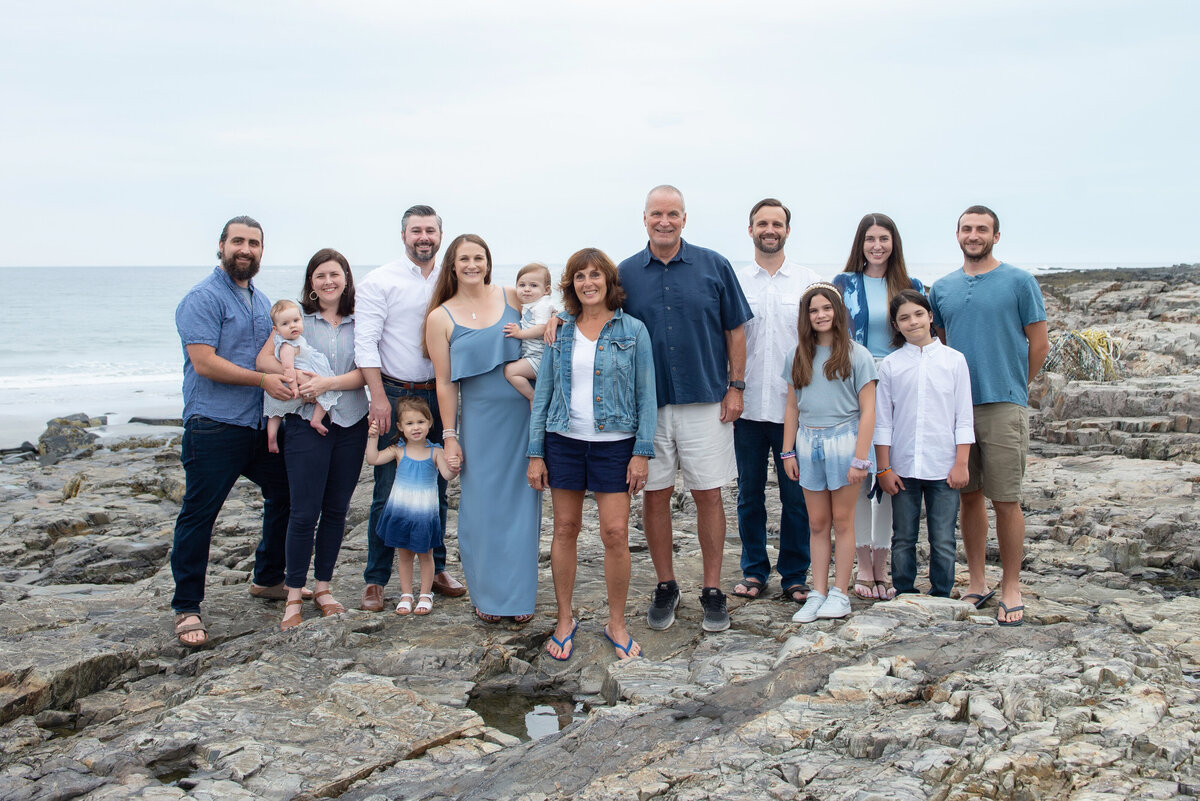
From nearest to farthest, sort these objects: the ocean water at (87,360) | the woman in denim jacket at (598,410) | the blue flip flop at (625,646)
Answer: the woman in denim jacket at (598,410), the blue flip flop at (625,646), the ocean water at (87,360)

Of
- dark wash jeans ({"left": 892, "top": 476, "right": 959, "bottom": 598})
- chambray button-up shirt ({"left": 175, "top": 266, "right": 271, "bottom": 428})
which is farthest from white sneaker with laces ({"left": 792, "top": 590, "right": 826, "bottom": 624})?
chambray button-up shirt ({"left": 175, "top": 266, "right": 271, "bottom": 428})

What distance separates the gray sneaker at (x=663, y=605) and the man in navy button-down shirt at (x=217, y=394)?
2.38 metres

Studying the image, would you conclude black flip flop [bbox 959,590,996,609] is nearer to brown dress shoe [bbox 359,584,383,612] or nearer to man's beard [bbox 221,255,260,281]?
brown dress shoe [bbox 359,584,383,612]

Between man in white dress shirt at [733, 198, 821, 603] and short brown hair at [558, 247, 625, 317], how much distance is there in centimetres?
102

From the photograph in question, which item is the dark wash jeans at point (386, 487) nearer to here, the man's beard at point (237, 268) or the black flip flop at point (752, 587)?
the man's beard at point (237, 268)

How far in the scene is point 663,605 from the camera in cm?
527

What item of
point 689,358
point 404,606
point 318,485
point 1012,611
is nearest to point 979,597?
point 1012,611

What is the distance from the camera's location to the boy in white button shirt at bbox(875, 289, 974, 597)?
4941 millimetres

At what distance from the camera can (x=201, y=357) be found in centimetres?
507

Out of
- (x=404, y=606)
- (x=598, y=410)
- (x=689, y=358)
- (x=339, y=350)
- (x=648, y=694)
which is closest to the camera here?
(x=648, y=694)

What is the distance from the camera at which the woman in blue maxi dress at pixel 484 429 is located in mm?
5121

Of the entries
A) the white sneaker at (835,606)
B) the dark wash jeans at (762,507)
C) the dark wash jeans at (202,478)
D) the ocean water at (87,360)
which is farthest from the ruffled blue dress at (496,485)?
the ocean water at (87,360)

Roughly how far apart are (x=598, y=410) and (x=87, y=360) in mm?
33870

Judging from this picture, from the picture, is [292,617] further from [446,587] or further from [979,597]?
[979,597]
